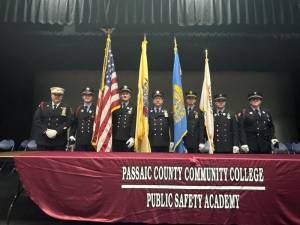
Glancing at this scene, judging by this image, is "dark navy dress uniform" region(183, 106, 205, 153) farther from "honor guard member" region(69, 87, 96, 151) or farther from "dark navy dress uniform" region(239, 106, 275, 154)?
"honor guard member" region(69, 87, 96, 151)

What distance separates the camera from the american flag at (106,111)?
3900mm

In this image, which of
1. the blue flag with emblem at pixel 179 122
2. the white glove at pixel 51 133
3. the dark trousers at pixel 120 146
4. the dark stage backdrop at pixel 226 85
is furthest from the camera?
the dark stage backdrop at pixel 226 85

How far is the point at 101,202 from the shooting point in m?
2.37

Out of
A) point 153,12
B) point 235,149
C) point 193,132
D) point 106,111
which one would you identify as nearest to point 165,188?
point 235,149

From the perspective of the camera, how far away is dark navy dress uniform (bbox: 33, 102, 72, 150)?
12.5 feet

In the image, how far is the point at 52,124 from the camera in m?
3.90

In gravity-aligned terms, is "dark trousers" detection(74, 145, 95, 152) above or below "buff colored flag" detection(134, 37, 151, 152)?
below

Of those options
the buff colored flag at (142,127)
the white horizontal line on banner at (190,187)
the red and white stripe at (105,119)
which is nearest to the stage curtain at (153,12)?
the red and white stripe at (105,119)

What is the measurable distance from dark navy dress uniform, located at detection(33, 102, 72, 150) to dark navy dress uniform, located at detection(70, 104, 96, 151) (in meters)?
0.16

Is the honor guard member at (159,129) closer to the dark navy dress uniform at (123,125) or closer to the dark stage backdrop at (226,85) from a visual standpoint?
the dark navy dress uniform at (123,125)

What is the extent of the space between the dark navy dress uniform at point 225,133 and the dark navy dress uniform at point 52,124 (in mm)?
2064

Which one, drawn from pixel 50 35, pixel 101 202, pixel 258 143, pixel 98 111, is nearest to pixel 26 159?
pixel 101 202

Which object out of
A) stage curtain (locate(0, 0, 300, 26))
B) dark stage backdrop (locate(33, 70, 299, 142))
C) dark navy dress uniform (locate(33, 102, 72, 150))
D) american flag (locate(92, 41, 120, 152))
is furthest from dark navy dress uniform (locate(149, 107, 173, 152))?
dark stage backdrop (locate(33, 70, 299, 142))

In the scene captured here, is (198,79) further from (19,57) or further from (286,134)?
(19,57)
